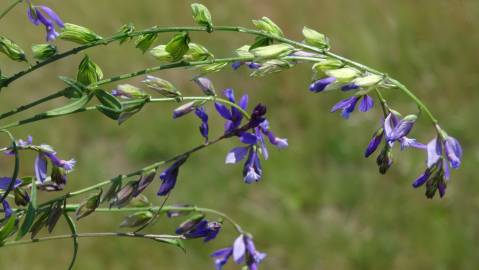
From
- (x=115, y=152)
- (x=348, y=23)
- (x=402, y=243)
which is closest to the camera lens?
(x=402, y=243)

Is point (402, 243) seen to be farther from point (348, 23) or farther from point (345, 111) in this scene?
point (345, 111)

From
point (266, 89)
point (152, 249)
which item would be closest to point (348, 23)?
point (266, 89)

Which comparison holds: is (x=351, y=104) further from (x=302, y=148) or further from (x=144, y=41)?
(x=302, y=148)

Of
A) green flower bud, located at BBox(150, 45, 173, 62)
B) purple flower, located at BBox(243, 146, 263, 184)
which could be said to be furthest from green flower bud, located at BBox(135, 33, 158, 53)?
purple flower, located at BBox(243, 146, 263, 184)

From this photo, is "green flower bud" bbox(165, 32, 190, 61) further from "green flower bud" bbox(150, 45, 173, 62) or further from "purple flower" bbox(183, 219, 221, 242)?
"purple flower" bbox(183, 219, 221, 242)

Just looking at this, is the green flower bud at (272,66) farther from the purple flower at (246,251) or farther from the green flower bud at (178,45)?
the purple flower at (246,251)

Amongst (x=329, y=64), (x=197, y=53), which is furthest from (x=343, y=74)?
(x=197, y=53)
